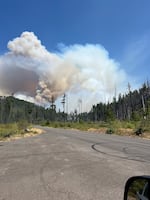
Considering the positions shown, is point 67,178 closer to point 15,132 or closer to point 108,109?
point 15,132

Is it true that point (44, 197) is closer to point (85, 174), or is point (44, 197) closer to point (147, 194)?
point (85, 174)

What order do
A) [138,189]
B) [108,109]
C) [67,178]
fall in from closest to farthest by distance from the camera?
[138,189], [67,178], [108,109]

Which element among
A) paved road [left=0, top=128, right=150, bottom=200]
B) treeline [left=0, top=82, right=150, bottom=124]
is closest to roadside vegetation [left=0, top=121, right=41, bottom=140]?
paved road [left=0, top=128, right=150, bottom=200]

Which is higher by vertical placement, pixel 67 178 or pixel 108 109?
pixel 108 109

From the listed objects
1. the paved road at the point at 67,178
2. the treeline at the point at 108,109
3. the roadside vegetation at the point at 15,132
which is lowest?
the paved road at the point at 67,178

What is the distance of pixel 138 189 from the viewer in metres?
2.33

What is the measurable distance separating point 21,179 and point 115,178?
8.33ft

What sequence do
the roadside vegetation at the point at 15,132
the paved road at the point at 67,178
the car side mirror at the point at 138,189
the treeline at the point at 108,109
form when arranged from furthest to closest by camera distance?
the treeline at the point at 108,109 → the roadside vegetation at the point at 15,132 → the paved road at the point at 67,178 → the car side mirror at the point at 138,189

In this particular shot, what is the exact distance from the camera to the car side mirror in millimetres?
2109

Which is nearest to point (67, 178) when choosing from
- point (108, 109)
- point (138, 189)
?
point (138, 189)

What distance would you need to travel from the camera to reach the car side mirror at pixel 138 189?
6.92ft

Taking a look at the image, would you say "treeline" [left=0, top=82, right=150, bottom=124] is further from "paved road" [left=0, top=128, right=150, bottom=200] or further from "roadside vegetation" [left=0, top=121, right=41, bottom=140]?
"paved road" [left=0, top=128, right=150, bottom=200]

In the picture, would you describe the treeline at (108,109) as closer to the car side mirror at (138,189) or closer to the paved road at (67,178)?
the paved road at (67,178)

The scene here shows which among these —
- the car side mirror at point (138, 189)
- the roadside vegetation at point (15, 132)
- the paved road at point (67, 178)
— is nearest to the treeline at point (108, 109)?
the roadside vegetation at point (15, 132)
